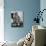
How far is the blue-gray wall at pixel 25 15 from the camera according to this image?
5176mm

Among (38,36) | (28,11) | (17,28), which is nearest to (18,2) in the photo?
(28,11)

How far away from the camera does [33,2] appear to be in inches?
206

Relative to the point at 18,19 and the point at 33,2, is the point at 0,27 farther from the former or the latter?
the point at 33,2

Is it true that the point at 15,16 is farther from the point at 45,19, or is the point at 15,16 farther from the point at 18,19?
the point at 45,19

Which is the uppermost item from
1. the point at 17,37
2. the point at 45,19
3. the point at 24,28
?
the point at 45,19

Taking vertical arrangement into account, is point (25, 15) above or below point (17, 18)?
above

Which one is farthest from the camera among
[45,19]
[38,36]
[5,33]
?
[5,33]

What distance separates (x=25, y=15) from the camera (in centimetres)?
527

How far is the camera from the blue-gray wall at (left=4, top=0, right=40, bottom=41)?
5.18 m

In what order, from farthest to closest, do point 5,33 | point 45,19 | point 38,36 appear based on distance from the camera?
point 5,33 < point 45,19 < point 38,36

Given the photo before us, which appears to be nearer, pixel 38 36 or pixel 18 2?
pixel 38 36

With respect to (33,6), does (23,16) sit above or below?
below

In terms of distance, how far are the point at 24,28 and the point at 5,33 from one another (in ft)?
2.50

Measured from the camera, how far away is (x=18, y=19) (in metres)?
5.25
